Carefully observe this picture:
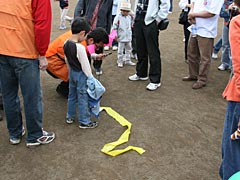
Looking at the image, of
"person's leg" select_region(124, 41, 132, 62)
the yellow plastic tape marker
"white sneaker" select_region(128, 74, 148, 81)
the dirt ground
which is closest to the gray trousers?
the dirt ground

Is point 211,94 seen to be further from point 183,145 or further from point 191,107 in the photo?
point 183,145

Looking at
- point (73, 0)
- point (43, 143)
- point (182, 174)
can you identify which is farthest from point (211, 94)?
point (73, 0)

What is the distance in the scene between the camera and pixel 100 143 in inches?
141

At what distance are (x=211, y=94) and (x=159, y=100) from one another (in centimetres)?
84

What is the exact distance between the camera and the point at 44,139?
3529 millimetres

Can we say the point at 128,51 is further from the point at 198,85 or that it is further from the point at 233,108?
the point at 233,108

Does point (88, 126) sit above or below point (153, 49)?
below

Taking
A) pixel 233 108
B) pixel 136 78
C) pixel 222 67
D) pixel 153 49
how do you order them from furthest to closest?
pixel 222 67 → pixel 136 78 → pixel 153 49 → pixel 233 108

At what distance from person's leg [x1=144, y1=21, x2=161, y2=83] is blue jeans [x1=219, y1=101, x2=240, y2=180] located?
246 centimetres

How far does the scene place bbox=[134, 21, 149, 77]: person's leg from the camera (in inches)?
190

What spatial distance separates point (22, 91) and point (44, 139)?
2.07ft

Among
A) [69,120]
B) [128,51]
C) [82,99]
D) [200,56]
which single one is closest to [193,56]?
[200,56]

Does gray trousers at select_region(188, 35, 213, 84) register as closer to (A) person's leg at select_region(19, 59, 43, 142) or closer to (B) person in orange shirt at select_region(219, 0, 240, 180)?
(B) person in orange shirt at select_region(219, 0, 240, 180)

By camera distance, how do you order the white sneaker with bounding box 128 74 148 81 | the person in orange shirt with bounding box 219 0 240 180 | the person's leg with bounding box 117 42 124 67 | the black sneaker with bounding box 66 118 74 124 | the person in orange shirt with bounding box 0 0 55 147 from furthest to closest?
the person's leg with bounding box 117 42 124 67, the white sneaker with bounding box 128 74 148 81, the black sneaker with bounding box 66 118 74 124, the person in orange shirt with bounding box 0 0 55 147, the person in orange shirt with bounding box 219 0 240 180
